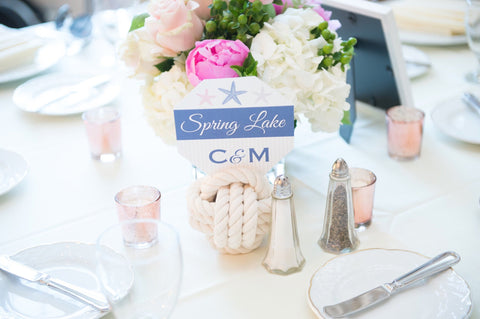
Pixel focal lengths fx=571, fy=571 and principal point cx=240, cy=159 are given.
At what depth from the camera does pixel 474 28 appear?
5.04 ft

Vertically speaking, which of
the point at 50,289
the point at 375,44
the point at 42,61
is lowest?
the point at 42,61

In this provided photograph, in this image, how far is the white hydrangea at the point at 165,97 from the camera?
101cm

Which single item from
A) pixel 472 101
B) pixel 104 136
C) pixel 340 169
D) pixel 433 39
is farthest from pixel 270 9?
pixel 433 39

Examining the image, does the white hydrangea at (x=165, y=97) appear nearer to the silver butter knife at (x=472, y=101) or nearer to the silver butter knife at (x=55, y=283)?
the silver butter knife at (x=55, y=283)

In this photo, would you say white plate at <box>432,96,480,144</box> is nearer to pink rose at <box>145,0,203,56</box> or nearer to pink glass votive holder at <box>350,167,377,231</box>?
pink glass votive holder at <box>350,167,377,231</box>

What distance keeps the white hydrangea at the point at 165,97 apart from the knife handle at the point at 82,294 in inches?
13.4

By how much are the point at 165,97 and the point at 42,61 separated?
92 cm

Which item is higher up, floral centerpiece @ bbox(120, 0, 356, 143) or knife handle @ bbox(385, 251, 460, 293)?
floral centerpiece @ bbox(120, 0, 356, 143)

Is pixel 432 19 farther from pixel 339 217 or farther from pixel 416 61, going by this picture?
pixel 339 217

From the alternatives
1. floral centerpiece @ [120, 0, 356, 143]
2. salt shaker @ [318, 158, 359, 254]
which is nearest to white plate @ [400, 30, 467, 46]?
floral centerpiece @ [120, 0, 356, 143]

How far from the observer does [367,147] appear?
1303mm

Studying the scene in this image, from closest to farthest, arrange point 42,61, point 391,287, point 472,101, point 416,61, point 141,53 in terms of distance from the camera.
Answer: point 391,287, point 141,53, point 472,101, point 416,61, point 42,61

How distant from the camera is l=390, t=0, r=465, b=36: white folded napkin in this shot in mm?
1797

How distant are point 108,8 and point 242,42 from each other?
116cm
